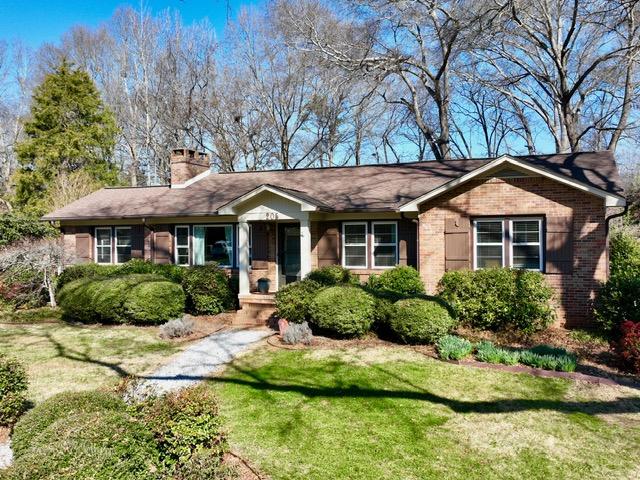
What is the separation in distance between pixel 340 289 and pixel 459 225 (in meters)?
4.15

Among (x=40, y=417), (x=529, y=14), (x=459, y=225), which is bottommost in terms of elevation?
(x=40, y=417)

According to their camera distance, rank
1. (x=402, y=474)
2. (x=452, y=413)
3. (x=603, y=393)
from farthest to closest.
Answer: (x=603, y=393)
(x=452, y=413)
(x=402, y=474)

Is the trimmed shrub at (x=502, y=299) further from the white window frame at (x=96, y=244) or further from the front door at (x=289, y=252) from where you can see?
the white window frame at (x=96, y=244)

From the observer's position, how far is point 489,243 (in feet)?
43.4

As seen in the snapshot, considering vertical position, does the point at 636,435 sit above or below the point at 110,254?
below

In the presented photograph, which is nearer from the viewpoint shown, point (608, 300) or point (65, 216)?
point (608, 300)

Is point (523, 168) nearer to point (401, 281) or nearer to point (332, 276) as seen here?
point (401, 281)

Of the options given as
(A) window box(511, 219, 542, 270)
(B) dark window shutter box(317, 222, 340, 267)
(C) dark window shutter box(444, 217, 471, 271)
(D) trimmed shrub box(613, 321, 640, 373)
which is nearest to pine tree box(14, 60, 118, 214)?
(B) dark window shutter box(317, 222, 340, 267)

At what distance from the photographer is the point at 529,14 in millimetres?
20609

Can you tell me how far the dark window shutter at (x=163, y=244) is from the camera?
1762 cm

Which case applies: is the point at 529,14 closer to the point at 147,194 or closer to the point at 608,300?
the point at 608,300

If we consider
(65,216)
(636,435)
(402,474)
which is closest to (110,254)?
(65,216)

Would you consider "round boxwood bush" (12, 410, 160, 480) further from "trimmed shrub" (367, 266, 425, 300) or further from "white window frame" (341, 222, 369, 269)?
"white window frame" (341, 222, 369, 269)

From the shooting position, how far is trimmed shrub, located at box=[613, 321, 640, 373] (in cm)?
870
